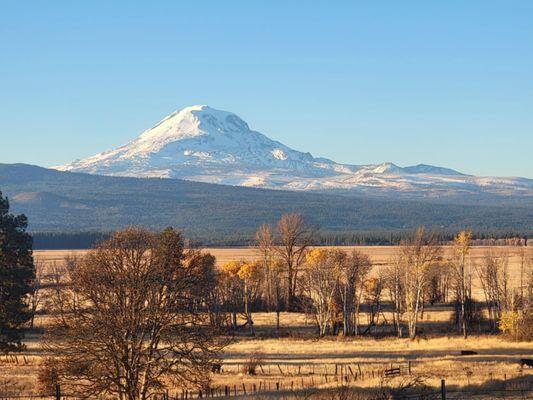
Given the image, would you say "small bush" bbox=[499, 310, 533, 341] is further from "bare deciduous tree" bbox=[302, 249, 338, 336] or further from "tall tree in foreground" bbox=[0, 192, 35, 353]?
"tall tree in foreground" bbox=[0, 192, 35, 353]

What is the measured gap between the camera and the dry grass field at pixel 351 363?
140 ft

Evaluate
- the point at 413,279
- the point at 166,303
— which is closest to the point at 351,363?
the point at 413,279

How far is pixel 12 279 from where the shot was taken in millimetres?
53406

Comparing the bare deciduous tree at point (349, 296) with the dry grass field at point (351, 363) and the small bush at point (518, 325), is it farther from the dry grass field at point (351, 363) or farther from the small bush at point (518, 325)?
the small bush at point (518, 325)

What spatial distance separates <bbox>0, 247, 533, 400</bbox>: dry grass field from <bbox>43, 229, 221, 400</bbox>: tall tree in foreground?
515 centimetres

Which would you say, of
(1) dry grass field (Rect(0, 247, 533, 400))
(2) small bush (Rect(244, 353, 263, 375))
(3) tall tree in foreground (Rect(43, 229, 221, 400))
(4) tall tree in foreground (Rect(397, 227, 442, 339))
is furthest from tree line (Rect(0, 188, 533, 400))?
(1) dry grass field (Rect(0, 247, 533, 400))

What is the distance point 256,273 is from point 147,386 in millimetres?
63871

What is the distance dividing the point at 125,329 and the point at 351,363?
1032 inches

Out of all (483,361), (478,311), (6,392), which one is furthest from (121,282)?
(478,311)

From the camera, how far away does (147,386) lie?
3159 centimetres

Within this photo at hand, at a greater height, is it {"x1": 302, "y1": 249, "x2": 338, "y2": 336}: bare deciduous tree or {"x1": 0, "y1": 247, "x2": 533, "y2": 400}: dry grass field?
{"x1": 302, "y1": 249, "x2": 338, "y2": 336}: bare deciduous tree

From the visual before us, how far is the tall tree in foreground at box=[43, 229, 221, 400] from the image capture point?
1238 inches

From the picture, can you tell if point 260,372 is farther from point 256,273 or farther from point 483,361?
point 256,273

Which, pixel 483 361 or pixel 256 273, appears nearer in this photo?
pixel 483 361
